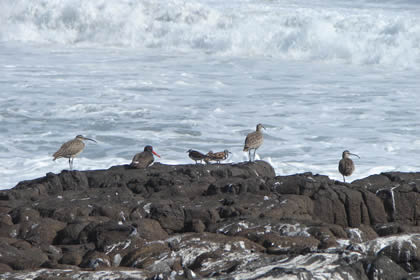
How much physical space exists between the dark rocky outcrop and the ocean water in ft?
15.1

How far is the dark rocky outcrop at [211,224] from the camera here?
22.8 ft

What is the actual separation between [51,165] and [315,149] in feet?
19.0

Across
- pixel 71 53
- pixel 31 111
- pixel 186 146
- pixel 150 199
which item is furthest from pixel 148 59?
pixel 150 199

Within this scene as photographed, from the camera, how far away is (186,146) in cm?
1828

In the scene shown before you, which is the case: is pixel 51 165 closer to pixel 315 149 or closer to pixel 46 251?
pixel 315 149

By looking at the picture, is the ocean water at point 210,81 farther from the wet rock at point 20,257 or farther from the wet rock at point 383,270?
the wet rock at point 383,270

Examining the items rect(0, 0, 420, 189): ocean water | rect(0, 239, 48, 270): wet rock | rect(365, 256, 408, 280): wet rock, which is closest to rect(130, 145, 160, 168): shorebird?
rect(0, 0, 420, 189): ocean water

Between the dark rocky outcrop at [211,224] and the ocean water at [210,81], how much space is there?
461 cm

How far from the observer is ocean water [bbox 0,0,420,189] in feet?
59.1

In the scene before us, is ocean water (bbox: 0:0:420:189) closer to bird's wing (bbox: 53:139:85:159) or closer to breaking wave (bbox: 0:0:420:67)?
breaking wave (bbox: 0:0:420:67)

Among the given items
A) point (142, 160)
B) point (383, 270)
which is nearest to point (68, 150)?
point (142, 160)

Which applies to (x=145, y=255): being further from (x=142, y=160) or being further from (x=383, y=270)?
(x=142, y=160)

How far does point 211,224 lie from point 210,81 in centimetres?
2034

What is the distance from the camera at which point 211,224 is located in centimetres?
854
